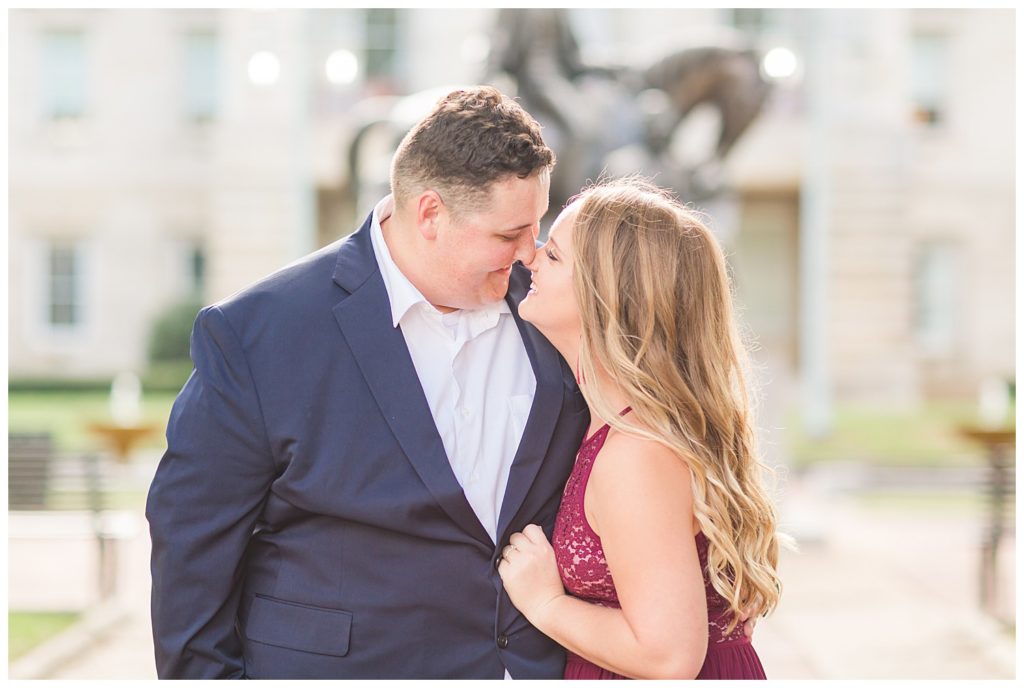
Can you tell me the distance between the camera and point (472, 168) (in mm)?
2625

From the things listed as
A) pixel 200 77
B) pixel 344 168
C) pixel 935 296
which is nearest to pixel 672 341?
pixel 344 168

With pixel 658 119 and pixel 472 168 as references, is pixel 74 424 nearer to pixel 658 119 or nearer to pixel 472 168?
pixel 658 119

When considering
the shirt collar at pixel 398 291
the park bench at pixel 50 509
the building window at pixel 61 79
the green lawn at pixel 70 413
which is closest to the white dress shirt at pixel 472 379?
the shirt collar at pixel 398 291

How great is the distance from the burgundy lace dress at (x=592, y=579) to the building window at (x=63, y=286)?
21.9 metres

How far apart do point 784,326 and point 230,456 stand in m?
21.3

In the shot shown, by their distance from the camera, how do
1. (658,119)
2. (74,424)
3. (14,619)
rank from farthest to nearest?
(74,424)
(658,119)
(14,619)

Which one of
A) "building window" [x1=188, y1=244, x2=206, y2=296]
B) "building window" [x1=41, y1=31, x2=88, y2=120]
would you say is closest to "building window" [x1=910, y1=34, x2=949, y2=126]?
"building window" [x1=188, y1=244, x2=206, y2=296]

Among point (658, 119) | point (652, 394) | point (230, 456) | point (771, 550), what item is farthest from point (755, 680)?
point (658, 119)

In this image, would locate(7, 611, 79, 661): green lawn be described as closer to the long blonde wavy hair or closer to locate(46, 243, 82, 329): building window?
the long blonde wavy hair

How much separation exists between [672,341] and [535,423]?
35cm

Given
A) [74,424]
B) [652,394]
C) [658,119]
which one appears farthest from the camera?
[74,424]

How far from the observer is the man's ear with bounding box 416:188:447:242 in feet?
8.86

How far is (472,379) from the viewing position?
2738 millimetres

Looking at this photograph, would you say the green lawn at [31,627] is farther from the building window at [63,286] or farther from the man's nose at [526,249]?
the building window at [63,286]
